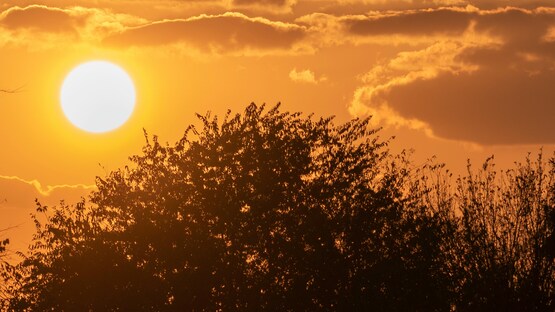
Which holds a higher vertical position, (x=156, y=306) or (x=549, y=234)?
(x=549, y=234)

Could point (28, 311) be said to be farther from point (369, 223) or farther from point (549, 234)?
point (549, 234)

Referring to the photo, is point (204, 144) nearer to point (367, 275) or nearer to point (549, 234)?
point (367, 275)

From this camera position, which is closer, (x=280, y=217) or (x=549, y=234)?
(x=280, y=217)

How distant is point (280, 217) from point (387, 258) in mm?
5166

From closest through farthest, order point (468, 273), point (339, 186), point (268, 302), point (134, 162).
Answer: point (268, 302), point (339, 186), point (134, 162), point (468, 273)

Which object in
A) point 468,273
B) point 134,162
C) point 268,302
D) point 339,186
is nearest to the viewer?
point 268,302

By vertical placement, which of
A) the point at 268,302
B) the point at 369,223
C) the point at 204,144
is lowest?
the point at 268,302

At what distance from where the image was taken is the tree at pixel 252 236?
43.2m

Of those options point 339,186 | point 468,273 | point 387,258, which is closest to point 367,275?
point 387,258

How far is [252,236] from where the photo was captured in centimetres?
4328

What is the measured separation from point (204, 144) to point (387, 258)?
1035 cm

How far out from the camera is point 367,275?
43.4 m

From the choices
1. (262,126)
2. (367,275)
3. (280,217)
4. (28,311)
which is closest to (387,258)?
(367,275)

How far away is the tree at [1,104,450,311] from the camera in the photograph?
43250 mm
